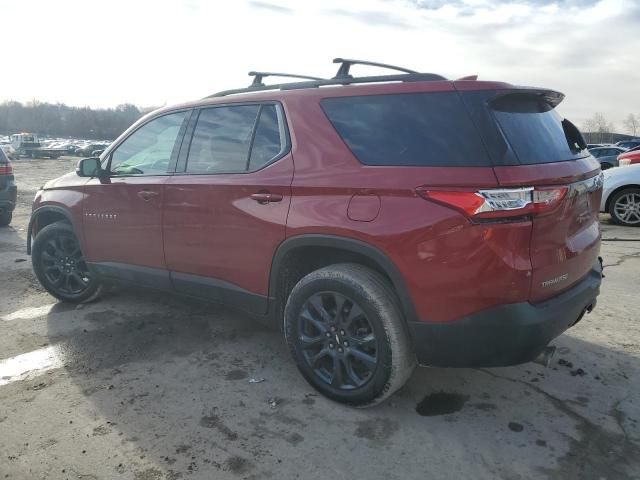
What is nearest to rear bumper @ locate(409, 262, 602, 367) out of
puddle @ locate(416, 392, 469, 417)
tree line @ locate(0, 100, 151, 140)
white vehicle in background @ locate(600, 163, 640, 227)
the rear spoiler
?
puddle @ locate(416, 392, 469, 417)

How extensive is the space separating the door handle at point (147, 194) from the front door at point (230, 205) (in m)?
0.15

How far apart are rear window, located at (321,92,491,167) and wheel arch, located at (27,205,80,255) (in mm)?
2895

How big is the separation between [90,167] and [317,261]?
2.25 metres

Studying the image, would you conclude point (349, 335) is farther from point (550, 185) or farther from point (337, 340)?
point (550, 185)

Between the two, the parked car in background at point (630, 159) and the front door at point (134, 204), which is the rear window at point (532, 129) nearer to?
the front door at point (134, 204)

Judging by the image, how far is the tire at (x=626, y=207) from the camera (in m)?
8.76

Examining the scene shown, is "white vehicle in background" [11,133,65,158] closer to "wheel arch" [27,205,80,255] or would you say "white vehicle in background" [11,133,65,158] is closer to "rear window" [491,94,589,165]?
"wheel arch" [27,205,80,255]

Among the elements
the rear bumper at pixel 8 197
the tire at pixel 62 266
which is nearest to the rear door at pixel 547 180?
the tire at pixel 62 266

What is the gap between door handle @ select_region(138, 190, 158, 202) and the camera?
3.83 metres

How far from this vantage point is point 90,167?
4281mm

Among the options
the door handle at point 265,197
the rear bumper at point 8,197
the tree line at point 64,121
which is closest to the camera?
the door handle at point 265,197

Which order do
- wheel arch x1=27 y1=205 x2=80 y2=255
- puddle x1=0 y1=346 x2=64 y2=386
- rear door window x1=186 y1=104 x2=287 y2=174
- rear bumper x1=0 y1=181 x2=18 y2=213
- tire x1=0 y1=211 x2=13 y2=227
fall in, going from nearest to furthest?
rear door window x1=186 y1=104 x2=287 y2=174 < puddle x1=0 y1=346 x2=64 y2=386 < wheel arch x1=27 y1=205 x2=80 y2=255 < rear bumper x1=0 y1=181 x2=18 y2=213 < tire x1=0 y1=211 x2=13 y2=227

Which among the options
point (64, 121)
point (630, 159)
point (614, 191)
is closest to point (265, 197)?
point (614, 191)

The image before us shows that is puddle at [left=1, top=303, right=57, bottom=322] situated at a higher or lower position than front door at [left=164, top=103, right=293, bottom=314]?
lower
